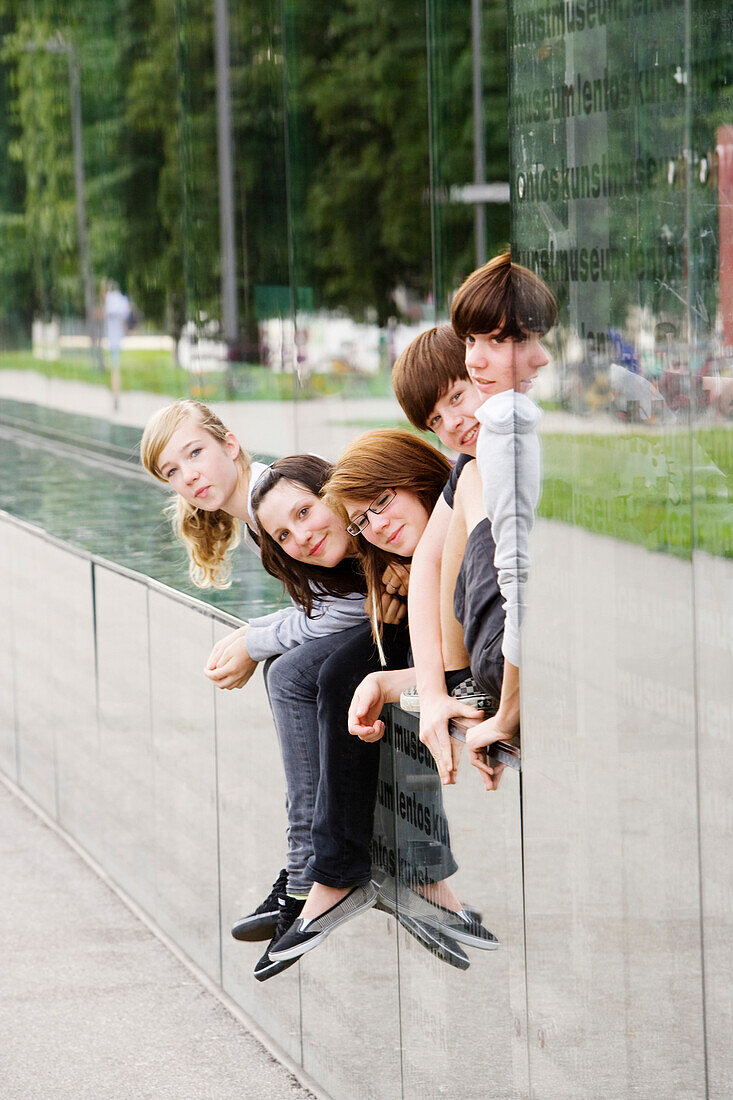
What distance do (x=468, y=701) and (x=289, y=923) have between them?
1359 mm

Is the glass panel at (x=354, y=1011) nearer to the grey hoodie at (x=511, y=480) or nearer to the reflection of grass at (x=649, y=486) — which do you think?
the grey hoodie at (x=511, y=480)

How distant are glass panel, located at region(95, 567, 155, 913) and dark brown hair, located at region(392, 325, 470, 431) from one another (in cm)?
294

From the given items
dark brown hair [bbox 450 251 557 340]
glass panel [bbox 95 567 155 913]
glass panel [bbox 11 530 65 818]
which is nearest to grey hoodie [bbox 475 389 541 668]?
dark brown hair [bbox 450 251 557 340]

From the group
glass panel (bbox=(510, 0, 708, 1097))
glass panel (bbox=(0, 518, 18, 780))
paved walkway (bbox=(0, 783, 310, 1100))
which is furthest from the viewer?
glass panel (bbox=(0, 518, 18, 780))

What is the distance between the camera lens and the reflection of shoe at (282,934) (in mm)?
4688

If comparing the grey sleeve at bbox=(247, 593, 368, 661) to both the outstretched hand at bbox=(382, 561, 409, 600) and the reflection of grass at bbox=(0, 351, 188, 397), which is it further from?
the reflection of grass at bbox=(0, 351, 188, 397)

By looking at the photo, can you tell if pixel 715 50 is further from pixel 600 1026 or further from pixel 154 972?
pixel 154 972

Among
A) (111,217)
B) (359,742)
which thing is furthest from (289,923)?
(111,217)

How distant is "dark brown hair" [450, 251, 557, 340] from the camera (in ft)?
10.3

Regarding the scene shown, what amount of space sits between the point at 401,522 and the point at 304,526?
1.50 ft

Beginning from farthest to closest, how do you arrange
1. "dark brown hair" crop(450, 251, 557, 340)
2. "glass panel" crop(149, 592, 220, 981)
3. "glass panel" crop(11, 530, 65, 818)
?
"glass panel" crop(11, 530, 65, 818) → "glass panel" crop(149, 592, 220, 981) → "dark brown hair" crop(450, 251, 557, 340)

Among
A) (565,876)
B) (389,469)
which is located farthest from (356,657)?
(565,876)

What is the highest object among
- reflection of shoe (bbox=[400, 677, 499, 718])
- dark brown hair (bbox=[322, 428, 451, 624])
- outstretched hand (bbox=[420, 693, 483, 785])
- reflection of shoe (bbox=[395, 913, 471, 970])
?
dark brown hair (bbox=[322, 428, 451, 624])

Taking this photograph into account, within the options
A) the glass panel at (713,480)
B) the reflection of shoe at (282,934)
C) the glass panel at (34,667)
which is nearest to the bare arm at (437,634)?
the glass panel at (713,480)
